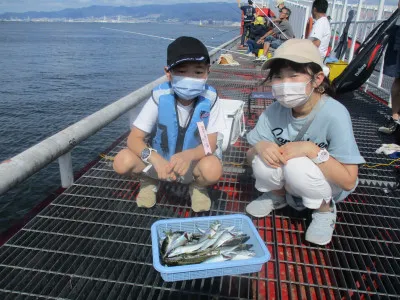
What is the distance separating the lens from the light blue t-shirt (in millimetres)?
2181

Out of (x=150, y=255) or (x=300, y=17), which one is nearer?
(x=150, y=255)

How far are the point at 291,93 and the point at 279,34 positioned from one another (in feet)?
33.4

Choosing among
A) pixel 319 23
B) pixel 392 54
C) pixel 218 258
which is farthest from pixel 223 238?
pixel 319 23

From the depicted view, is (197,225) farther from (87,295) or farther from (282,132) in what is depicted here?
(282,132)

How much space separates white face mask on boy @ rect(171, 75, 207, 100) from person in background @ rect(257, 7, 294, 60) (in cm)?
873

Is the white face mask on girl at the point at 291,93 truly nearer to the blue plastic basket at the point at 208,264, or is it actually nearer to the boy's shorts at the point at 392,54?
the blue plastic basket at the point at 208,264

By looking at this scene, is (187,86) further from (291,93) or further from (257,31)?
(257,31)

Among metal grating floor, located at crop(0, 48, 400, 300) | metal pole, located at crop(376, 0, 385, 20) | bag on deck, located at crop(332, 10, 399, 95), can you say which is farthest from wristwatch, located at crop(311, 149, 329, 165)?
metal pole, located at crop(376, 0, 385, 20)

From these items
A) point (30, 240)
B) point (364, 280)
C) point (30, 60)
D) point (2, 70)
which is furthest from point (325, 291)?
point (30, 60)

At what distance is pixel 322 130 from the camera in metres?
2.27

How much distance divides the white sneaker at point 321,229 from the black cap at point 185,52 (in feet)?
5.07

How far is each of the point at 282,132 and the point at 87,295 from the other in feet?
5.97

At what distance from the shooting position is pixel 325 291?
2027 mm

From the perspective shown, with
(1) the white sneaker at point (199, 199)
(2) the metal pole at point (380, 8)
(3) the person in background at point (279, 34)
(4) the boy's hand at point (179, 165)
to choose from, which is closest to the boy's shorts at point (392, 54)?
(2) the metal pole at point (380, 8)
